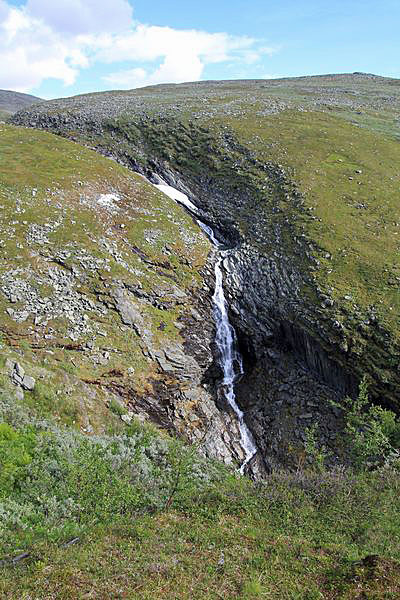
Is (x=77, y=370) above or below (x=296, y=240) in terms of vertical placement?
below

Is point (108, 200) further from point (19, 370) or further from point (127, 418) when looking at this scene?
point (127, 418)

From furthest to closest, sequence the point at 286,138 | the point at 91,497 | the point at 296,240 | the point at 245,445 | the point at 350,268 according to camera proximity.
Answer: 1. the point at 286,138
2. the point at 296,240
3. the point at 350,268
4. the point at 245,445
5. the point at 91,497

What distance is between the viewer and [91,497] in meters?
14.2

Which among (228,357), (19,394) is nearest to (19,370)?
(19,394)

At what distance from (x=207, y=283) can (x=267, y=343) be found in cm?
882

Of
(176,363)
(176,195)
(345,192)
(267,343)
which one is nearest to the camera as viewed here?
(176,363)

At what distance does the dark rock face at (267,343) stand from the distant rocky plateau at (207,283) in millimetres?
121

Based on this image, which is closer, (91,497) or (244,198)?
(91,497)

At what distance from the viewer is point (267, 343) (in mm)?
34469

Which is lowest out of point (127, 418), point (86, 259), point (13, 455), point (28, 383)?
point (127, 418)

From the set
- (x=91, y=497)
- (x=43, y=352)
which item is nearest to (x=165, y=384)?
(x=43, y=352)

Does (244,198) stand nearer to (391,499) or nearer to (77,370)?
(77,370)

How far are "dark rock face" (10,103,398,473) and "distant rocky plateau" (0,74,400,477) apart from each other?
0.40 ft

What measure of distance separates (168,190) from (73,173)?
13.7m
